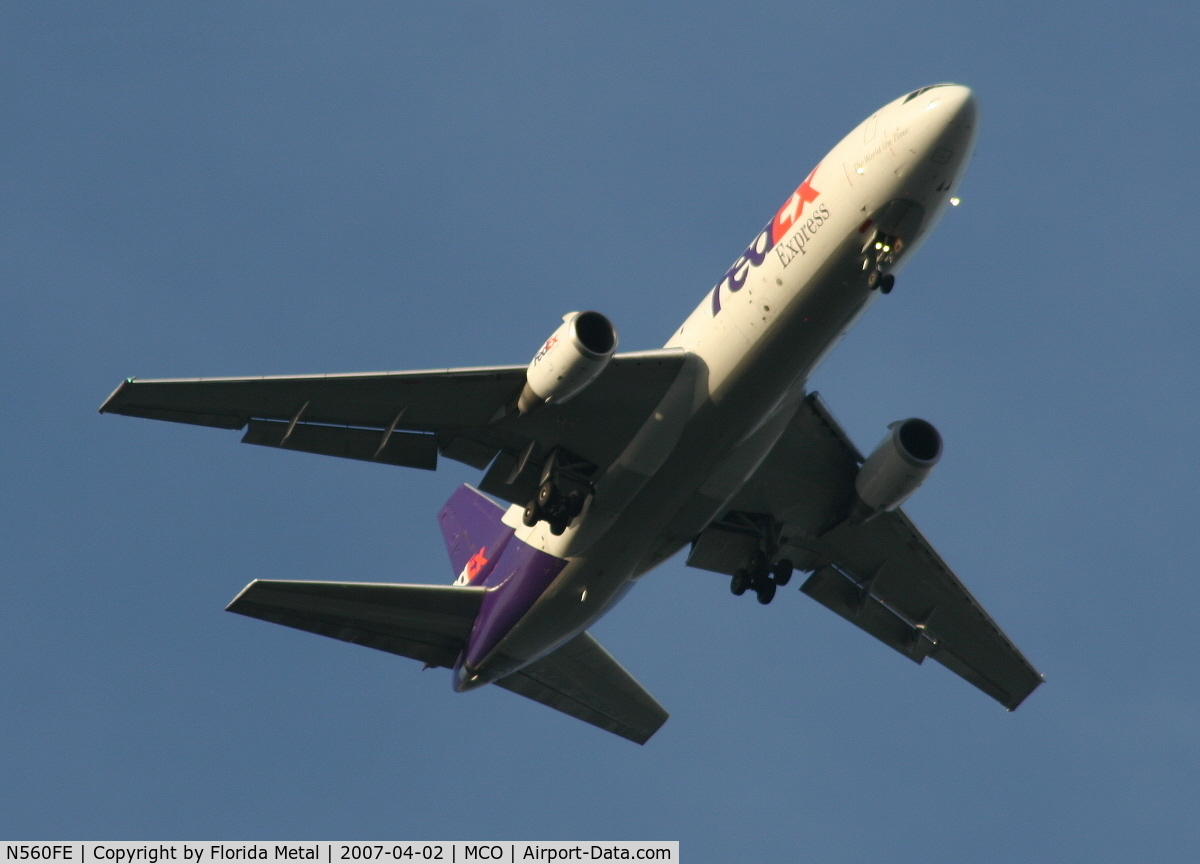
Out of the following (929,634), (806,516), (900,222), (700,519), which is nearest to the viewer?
(900,222)

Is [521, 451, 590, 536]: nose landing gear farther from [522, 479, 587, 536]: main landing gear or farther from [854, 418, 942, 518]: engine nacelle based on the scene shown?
[854, 418, 942, 518]: engine nacelle

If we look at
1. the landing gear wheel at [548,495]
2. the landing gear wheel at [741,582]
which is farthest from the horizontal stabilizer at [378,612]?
the landing gear wheel at [741,582]

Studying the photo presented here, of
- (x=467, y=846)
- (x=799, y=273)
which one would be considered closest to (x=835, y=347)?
(x=799, y=273)

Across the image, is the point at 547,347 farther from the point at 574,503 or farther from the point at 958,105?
the point at 958,105

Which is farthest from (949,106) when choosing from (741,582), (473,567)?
(473,567)

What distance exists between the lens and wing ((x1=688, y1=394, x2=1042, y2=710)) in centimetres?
3462

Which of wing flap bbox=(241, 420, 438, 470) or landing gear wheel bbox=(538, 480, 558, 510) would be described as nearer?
wing flap bbox=(241, 420, 438, 470)

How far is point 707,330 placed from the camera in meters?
30.5

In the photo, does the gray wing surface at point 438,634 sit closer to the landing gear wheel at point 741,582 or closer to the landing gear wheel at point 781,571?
the landing gear wheel at point 741,582

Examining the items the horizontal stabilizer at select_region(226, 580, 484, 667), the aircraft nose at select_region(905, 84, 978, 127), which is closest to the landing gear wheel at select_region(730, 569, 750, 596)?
the horizontal stabilizer at select_region(226, 580, 484, 667)

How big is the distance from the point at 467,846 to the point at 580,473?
25.2 feet

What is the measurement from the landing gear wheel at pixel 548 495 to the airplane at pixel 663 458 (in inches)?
1.7

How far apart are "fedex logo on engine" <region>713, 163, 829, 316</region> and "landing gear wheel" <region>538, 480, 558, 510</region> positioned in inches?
188

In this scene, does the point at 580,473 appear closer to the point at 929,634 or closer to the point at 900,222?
the point at 900,222
